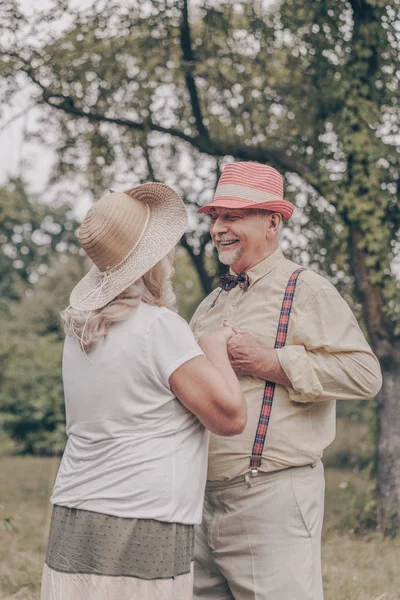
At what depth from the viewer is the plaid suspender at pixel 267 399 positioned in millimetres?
3000

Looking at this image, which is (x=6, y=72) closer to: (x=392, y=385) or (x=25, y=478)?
(x=392, y=385)

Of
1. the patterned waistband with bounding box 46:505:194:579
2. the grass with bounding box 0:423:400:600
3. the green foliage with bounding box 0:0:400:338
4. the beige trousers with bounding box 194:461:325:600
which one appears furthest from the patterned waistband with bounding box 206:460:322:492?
the green foliage with bounding box 0:0:400:338

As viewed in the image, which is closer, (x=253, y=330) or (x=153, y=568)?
(x=153, y=568)

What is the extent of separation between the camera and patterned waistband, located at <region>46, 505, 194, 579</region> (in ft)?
8.27

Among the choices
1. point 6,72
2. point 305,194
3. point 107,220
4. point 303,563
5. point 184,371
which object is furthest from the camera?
point 305,194

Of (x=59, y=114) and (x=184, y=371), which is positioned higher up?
(x=184, y=371)

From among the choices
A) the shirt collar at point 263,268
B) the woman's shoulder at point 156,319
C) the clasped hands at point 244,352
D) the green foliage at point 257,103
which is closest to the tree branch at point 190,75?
the green foliage at point 257,103

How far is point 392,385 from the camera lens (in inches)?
309

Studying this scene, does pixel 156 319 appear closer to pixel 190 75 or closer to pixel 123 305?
pixel 123 305

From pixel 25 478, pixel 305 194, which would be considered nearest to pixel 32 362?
pixel 25 478

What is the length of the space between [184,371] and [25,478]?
416 inches

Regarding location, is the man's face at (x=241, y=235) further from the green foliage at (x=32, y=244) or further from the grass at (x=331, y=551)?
the green foliage at (x=32, y=244)

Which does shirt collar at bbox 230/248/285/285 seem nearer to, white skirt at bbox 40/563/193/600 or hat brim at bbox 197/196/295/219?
hat brim at bbox 197/196/295/219

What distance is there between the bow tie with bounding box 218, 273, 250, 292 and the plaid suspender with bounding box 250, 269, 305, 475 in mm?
205
